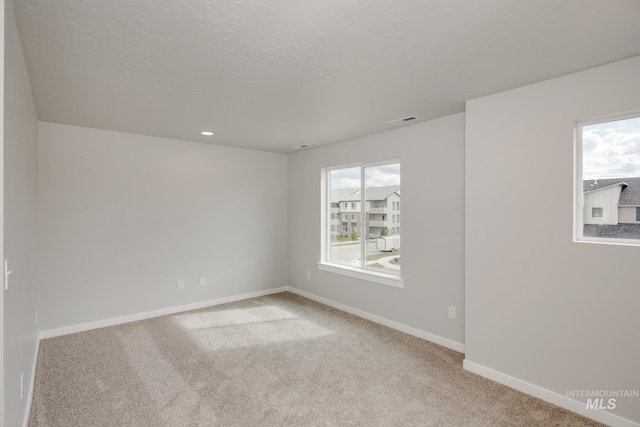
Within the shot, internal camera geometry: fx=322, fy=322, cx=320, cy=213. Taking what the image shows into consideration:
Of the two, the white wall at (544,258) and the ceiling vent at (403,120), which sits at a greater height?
the ceiling vent at (403,120)

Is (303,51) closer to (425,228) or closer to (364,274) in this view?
(425,228)

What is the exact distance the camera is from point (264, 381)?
2635mm

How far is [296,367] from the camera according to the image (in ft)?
9.45

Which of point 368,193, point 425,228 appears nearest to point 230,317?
point 368,193

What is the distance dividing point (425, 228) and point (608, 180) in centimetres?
158

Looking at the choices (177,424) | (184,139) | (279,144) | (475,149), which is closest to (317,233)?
(279,144)

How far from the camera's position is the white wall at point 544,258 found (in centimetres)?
210

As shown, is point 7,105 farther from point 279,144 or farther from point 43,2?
point 279,144

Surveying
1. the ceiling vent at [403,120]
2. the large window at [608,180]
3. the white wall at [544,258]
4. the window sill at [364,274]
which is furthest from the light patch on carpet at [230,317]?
the large window at [608,180]

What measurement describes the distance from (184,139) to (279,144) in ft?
4.19

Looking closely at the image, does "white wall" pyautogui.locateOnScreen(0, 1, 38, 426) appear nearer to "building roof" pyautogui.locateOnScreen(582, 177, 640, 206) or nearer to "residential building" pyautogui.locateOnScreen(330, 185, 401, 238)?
"residential building" pyautogui.locateOnScreen(330, 185, 401, 238)

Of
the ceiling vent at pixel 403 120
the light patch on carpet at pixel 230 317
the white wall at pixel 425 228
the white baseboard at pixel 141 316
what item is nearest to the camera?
the white wall at pixel 425 228

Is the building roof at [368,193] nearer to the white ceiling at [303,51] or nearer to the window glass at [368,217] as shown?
the window glass at [368,217]

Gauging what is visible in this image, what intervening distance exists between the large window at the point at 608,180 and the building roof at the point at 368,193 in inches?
73.0
